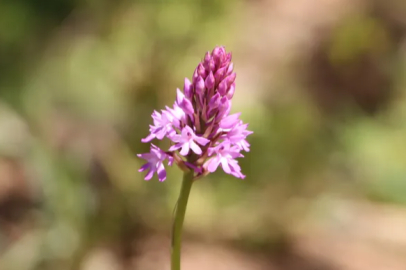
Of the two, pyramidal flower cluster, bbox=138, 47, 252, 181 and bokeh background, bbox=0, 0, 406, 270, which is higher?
bokeh background, bbox=0, 0, 406, 270

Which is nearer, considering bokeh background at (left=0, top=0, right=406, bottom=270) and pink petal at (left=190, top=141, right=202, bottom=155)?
pink petal at (left=190, top=141, right=202, bottom=155)

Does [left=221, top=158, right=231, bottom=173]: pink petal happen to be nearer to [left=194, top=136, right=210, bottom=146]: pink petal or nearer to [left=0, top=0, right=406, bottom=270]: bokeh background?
[left=194, top=136, right=210, bottom=146]: pink petal

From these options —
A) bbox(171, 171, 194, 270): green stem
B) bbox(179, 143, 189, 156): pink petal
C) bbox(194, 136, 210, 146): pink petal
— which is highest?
bbox(194, 136, 210, 146): pink petal

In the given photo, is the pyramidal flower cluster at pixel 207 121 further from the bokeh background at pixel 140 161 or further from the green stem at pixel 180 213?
the bokeh background at pixel 140 161

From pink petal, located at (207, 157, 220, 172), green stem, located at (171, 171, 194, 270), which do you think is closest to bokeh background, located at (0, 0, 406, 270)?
green stem, located at (171, 171, 194, 270)

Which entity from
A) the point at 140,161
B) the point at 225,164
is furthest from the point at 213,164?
the point at 140,161

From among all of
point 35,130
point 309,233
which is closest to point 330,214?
point 309,233

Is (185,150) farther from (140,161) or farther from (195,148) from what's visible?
(140,161)
